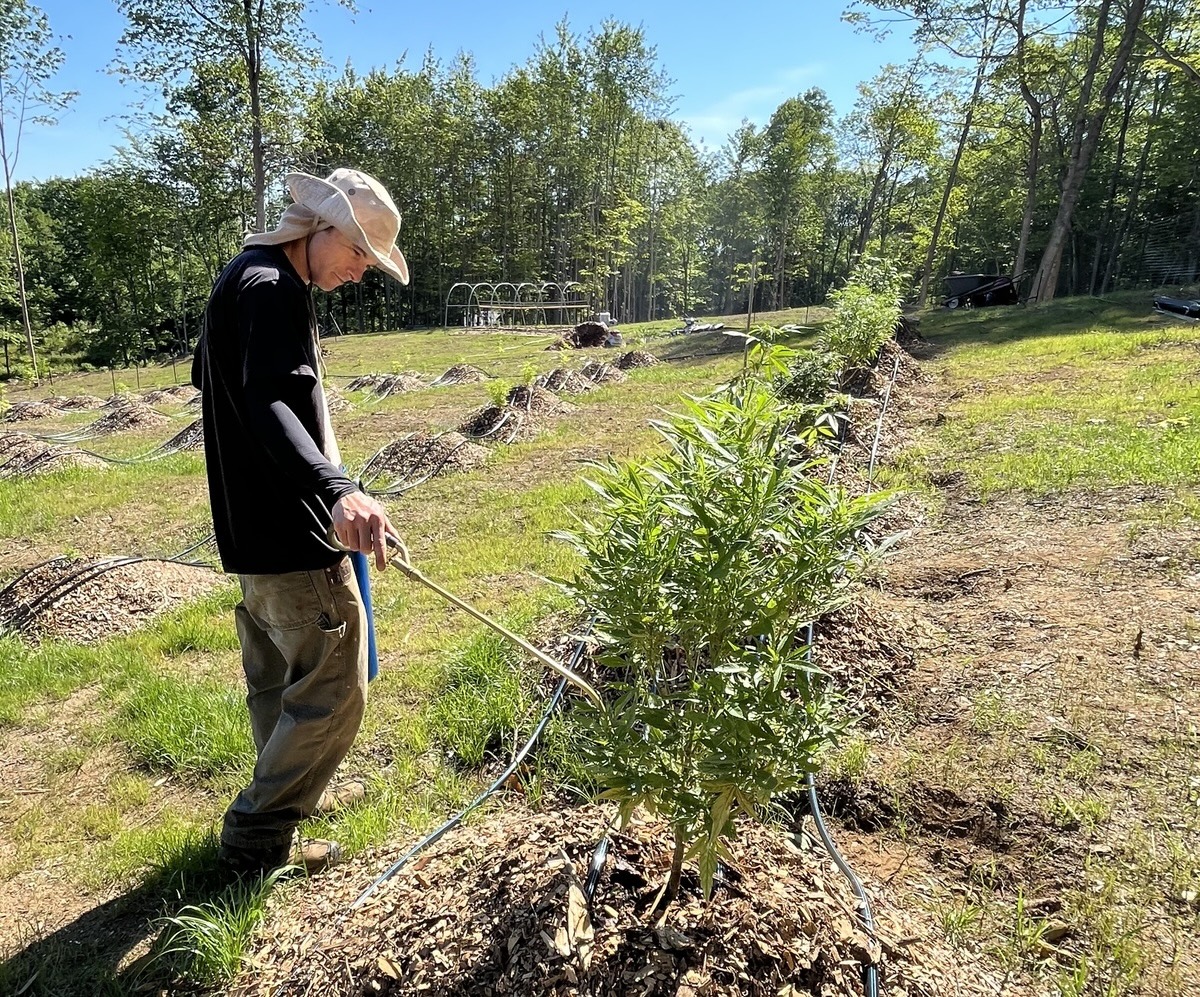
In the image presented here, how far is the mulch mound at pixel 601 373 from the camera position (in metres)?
13.2

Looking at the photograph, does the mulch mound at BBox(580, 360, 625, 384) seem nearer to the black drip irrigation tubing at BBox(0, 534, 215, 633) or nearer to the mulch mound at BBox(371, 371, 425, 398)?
the mulch mound at BBox(371, 371, 425, 398)

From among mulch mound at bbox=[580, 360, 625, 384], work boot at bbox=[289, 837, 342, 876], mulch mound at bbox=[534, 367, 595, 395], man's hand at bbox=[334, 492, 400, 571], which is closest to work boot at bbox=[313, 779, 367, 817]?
work boot at bbox=[289, 837, 342, 876]

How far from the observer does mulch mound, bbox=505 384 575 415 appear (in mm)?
9469

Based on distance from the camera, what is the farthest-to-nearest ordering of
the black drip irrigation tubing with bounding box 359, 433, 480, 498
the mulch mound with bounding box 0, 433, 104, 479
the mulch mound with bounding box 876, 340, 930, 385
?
1. the mulch mound with bounding box 876, 340, 930, 385
2. the mulch mound with bounding box 0, 433, 104, 479
3. the black drip irrigation tubing with bounding box 359, 433, 480, 498

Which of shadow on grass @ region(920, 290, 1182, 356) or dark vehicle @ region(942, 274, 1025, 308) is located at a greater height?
dark vehicle @ region(942, 274, 1025, 308)

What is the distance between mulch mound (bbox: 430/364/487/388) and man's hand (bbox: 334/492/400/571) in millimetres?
12756

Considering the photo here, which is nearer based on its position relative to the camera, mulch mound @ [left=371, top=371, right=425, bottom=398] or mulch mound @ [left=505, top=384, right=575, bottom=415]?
mulch mound @ [left=505, top=384, right=575, bottom=415]

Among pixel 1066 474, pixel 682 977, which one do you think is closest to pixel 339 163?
pixel 1066 474

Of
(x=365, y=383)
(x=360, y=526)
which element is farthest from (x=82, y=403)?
(x=360, y=526)

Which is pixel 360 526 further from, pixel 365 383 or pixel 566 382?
pixel 365 383

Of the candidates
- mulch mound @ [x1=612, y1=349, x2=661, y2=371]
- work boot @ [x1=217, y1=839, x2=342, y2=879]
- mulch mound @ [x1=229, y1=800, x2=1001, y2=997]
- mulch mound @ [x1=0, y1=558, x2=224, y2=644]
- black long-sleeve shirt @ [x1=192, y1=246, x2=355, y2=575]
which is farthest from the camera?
mulch mound @ [x1=612, y1=349, x2=661, y2=371]

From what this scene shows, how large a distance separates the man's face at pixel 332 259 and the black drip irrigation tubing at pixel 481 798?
1.23 m

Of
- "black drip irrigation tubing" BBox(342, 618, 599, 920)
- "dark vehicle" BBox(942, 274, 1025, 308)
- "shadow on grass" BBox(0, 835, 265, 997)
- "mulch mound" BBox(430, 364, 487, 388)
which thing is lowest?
"shadow on grass" BBox(0, 835, 265, 997)

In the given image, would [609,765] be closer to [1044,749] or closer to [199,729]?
[1044,749]
